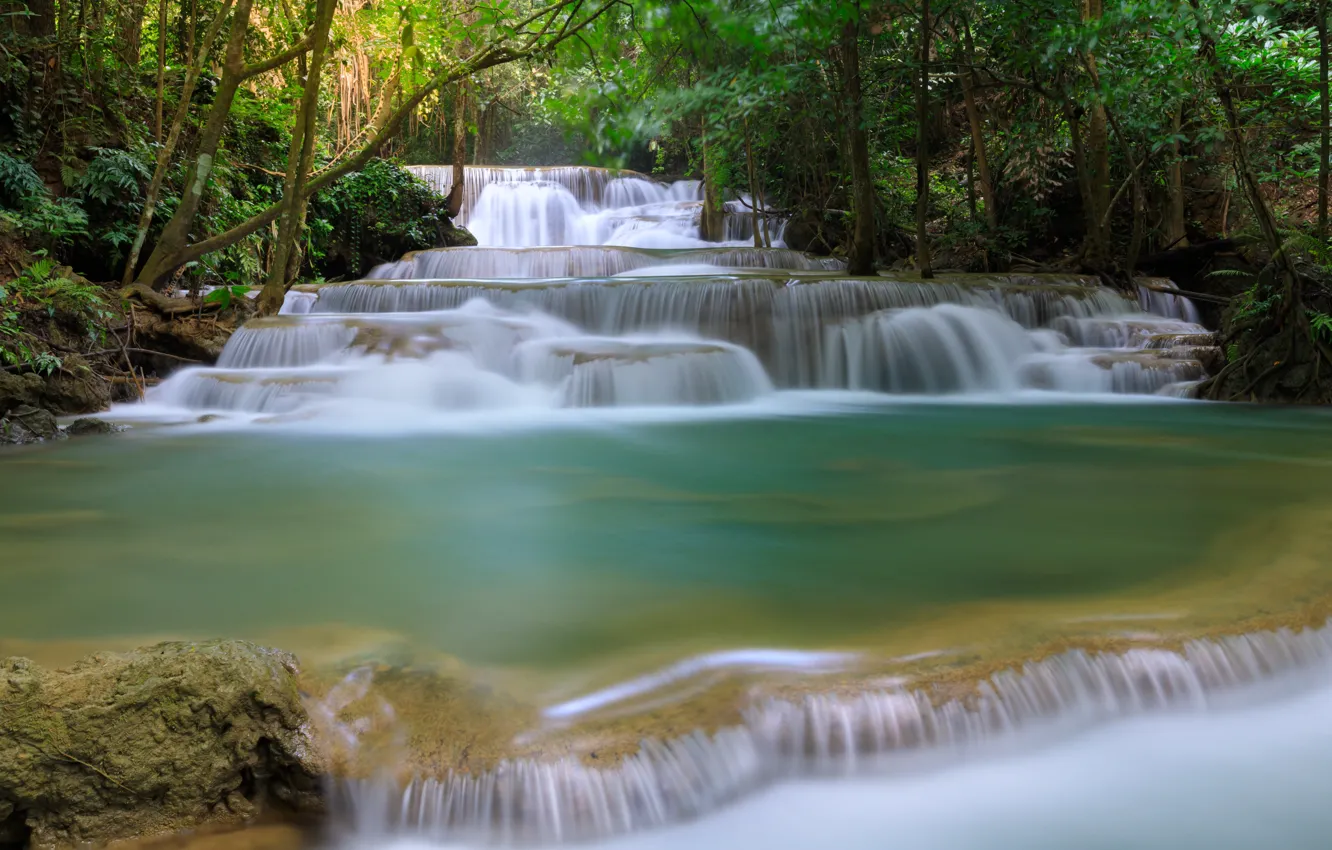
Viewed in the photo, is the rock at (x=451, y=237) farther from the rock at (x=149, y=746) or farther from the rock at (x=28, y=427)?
the rock at (x=149, y=746)

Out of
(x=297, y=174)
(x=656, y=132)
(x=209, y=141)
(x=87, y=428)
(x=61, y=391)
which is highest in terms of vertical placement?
(x=656, y=132)

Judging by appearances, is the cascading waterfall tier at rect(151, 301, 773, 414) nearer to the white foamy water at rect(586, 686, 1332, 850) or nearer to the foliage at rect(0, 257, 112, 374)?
the foliage at rect(0, 257, 112, 374)

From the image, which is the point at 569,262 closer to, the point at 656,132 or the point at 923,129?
the point at 656,132

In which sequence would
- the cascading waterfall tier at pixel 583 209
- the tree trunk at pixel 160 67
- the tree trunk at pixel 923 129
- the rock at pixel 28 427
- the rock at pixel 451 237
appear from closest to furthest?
the rock at pixel 28 427
the tree trunk at pixel 160 67
the tree trunk at pixel 923 129
the rock at pixel 451 237
the cascading waterfall tier at pixel 583 209

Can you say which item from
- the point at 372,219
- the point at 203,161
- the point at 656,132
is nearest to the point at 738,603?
the point at 203,161

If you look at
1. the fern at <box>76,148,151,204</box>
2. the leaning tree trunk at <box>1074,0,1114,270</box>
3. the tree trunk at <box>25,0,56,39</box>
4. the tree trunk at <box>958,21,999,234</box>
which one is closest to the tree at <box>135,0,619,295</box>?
the fern at <box>76,148,151,204</box>

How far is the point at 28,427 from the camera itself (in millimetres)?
6293

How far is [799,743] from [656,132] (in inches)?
428

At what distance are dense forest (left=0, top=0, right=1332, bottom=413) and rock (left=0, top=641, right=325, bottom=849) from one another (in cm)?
281

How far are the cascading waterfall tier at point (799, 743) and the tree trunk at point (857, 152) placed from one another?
926 centimetres

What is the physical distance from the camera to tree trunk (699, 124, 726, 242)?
58.7ft

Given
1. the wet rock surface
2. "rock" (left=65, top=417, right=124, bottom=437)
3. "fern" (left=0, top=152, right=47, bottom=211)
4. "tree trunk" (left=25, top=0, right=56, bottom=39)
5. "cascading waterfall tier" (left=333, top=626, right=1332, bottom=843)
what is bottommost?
"cascading waterfall tier" (left=333, top=626, right=1332, bottom=843)

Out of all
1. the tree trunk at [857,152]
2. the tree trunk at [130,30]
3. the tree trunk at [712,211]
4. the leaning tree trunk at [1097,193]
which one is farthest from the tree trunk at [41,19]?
the leaning tree trunk at [1097,193]

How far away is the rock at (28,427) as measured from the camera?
6172mm
